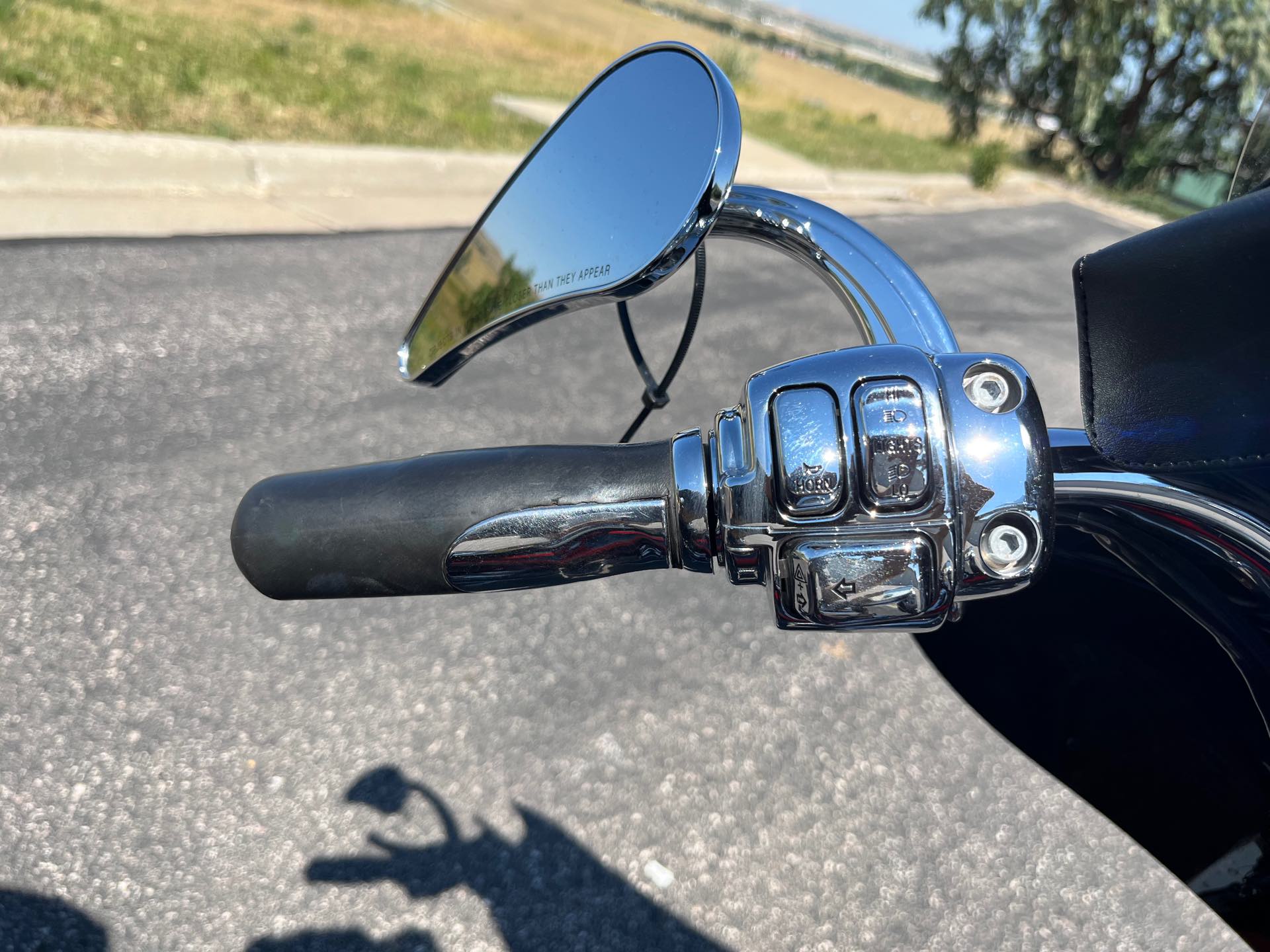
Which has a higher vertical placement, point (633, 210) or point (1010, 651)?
point (633, 210)

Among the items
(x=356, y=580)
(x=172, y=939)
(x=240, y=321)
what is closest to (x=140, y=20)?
(x=240, y=321)

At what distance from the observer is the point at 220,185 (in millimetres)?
5211

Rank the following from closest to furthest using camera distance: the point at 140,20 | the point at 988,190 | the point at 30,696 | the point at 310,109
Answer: the point at 30,696, the point at 310,109, the point at 140,20, the point at 988,190

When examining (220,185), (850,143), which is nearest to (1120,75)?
(220,185)

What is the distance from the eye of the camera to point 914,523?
578mm

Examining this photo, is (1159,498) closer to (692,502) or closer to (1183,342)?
(1183,342)

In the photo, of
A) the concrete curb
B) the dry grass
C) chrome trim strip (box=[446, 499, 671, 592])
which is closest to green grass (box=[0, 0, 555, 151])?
the dry grass

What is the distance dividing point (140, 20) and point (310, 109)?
118 inches

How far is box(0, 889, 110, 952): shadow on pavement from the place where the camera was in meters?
1.57

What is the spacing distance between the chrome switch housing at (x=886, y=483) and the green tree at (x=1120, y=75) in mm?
939

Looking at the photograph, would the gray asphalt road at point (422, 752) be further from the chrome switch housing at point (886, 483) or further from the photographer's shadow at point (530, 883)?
the chrome switch housing at point (886, 483)

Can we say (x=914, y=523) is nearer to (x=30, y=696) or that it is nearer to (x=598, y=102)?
(x=598, y=102)

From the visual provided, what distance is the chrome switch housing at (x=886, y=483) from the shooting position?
0.57m

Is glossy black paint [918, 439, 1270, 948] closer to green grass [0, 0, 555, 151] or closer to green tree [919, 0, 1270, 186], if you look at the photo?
green tree [919, 0, 1270, 186]
